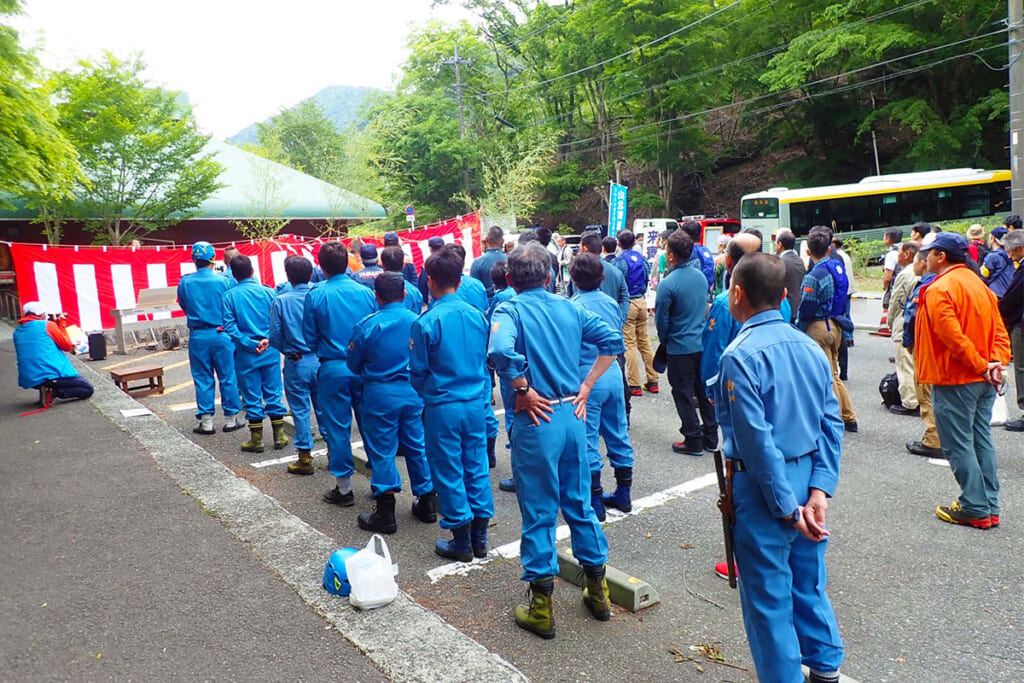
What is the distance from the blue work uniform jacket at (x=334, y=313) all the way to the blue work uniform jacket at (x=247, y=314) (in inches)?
61.0

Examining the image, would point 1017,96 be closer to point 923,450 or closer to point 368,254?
point 923,450

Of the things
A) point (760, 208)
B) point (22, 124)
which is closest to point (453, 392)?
point (22, 124)

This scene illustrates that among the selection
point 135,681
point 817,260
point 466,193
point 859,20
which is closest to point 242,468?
point 135,681

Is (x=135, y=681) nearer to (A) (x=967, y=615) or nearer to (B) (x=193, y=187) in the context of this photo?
(A) (x=967, y=615)

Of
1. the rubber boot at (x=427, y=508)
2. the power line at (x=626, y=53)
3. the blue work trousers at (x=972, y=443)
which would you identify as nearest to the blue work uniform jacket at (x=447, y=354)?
the rubber boot at (x=427, y=508)

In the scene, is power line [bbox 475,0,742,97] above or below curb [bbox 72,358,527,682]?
above

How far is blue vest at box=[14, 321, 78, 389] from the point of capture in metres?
8.70

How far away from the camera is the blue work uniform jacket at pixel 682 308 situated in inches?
251

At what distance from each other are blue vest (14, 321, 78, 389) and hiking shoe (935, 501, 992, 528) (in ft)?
30.6

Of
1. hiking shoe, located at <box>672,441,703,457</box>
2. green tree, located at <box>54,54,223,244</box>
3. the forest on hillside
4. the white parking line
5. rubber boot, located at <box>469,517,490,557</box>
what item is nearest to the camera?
the white parking line

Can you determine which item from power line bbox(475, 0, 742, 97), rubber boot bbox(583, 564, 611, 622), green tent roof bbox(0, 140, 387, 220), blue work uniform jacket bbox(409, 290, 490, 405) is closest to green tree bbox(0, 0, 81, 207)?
blue work uniform jacket bbox(409, 290, 490, 405)

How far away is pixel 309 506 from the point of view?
5.54 meters

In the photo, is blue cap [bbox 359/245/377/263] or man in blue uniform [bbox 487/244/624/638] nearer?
man in blue uniform [bbox 487/244/624/638]

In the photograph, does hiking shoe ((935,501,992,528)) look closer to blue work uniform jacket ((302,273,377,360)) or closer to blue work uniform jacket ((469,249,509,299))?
blue work uniform jacket ((302,273,377,360))
